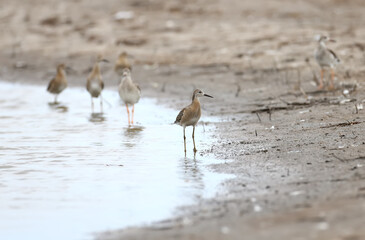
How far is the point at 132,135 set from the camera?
1402 cm

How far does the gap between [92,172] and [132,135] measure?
321cm

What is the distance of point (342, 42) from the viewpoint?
2086cm

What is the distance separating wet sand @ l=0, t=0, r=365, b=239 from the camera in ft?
24.8

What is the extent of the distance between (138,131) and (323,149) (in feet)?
15.5

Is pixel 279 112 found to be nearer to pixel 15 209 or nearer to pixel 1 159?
pixel 1 159

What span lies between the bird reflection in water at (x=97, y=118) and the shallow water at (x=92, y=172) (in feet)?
0.09

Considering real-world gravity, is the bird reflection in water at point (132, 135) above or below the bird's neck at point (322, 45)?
below

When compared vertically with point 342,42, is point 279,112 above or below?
below

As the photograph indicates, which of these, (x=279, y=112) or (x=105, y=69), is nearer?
(x=279, y=112)

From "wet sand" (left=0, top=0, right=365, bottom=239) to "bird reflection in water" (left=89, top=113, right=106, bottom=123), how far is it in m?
1.87

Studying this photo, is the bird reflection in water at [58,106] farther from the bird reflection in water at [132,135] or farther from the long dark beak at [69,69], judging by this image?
the long dark beak at [69,69]

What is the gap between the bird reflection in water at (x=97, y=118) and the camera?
16.2 metres

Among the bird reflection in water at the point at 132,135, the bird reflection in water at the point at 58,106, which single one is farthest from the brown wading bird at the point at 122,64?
the bird reflection in water at the point at 132,135

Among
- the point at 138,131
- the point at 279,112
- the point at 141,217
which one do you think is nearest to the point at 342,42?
the point at 279,112
